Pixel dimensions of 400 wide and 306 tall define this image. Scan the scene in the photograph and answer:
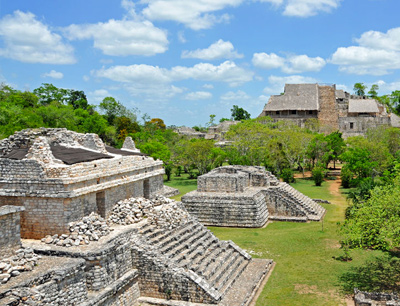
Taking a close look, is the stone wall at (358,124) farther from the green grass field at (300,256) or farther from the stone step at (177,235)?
the stone step at (177,235)

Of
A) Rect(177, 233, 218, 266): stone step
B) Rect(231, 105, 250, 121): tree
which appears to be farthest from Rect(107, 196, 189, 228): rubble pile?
Rect(231, 105, 250, 121): tree

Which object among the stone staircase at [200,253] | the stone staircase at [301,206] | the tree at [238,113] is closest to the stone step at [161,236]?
the stone staircase at [200,253]

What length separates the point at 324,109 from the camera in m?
55.7

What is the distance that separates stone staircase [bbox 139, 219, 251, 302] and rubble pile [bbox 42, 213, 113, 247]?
52.5 inches

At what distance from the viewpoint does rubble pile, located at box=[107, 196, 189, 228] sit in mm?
12875

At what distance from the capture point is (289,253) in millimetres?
15906

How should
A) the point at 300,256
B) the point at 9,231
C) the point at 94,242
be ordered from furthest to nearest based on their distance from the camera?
the point at 300,256, the point at 94,242, the point at 9,231

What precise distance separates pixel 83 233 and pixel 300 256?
8422 millimetres

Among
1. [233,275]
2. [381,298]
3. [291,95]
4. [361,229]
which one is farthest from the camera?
[291,95]

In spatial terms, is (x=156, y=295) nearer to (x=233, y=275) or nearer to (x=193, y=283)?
(x=193, y=283)

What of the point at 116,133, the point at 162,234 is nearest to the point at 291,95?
the point at 116,133

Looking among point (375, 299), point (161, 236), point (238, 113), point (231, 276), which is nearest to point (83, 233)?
point (161, 236)

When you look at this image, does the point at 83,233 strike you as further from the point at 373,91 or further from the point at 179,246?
the point at 373,91

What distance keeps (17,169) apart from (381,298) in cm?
1031
